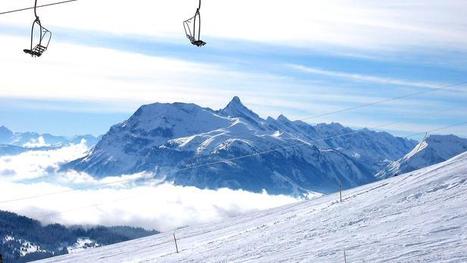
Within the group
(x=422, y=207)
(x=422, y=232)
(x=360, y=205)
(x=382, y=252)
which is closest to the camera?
(x=382, y=252)

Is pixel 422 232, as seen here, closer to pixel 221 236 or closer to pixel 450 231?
pixel 450 231

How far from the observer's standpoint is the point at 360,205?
171 feet

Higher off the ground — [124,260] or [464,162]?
[464,162]

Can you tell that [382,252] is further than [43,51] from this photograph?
Yes

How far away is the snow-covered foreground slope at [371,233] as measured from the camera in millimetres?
32562

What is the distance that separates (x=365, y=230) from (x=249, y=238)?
41.6 feet

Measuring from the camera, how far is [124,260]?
60.1 m

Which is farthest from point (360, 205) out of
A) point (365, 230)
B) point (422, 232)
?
point (422, 232)

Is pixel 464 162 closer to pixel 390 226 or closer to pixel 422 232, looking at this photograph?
pixel 390 226

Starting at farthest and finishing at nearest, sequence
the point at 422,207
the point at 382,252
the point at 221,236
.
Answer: the point at 221,236 < the point at 422,207 < the point at 382,252

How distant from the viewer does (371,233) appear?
38844 mm

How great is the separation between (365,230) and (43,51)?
3018cm

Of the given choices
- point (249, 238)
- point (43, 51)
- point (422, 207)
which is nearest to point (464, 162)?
point (422, 207)

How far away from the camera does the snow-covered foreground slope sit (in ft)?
107
